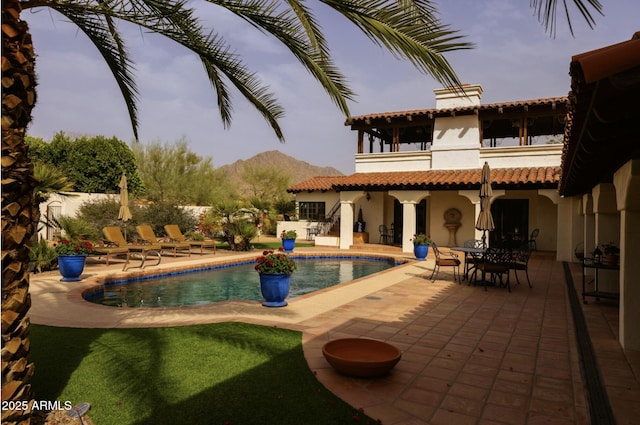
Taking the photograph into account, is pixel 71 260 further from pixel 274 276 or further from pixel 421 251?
pixel 421 251

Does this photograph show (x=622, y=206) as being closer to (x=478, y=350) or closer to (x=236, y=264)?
(x=478, y=350)

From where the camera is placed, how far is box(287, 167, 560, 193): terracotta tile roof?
16594mm

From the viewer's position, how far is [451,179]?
714 inches

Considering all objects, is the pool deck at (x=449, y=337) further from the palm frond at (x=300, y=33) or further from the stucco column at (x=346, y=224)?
the stucco column at (x=346, y=224)

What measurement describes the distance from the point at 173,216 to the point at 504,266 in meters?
15.1

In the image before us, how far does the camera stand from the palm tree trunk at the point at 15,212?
2.73 metres

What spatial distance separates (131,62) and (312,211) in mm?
19207

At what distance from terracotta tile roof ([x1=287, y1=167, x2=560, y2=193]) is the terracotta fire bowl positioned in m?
13.9

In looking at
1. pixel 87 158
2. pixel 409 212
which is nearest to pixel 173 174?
pixel 87 158

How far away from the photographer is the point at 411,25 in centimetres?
365

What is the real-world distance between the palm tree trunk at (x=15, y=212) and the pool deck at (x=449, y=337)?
103 inches

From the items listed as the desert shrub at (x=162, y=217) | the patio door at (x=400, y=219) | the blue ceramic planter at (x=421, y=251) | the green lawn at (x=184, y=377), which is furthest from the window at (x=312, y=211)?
the green lawn at (x=184, y=377)

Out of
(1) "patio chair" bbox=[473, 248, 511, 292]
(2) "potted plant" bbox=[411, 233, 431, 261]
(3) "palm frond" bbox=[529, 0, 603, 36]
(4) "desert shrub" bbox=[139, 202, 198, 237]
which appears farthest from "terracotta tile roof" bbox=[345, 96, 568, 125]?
(3) "palm frond" bbox=[529, 0, 603, 36]

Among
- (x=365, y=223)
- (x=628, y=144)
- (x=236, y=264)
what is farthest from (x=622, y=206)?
(x=365, y=223)
